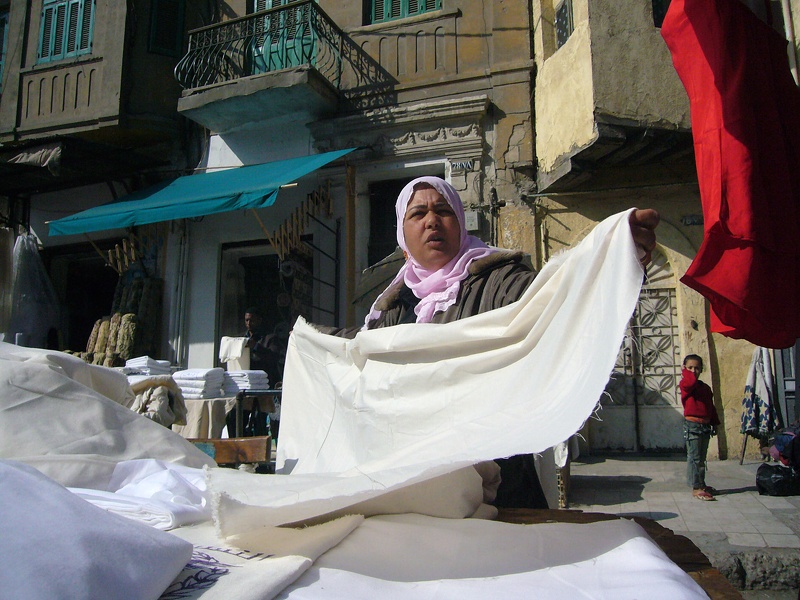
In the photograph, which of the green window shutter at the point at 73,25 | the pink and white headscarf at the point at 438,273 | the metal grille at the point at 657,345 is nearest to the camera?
the pink and white headscarf at the point at 438,273

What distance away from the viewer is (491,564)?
1084 millimetres

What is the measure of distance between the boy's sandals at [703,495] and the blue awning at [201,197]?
17.4 feet

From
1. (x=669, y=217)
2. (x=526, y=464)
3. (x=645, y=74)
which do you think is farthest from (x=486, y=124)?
(x=526, y=464)

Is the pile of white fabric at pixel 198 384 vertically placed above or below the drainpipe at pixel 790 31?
below

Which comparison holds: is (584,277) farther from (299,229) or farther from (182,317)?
(182,317)

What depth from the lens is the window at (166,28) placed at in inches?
368

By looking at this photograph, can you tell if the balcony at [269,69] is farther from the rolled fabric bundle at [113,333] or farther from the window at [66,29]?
the rolled fabric bundle at [113,333]

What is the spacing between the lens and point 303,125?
28.1 feet

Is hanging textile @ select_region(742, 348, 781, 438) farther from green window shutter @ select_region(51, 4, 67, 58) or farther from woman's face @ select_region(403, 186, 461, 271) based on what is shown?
green window shutter @ select_region(51, 4, 67, 58)

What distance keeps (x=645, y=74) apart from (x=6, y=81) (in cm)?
1014

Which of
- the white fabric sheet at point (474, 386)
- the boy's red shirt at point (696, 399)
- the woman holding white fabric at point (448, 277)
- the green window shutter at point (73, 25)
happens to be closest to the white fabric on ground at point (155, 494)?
the white fabric sheet at point (474, 386)

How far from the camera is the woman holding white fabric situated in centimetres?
176

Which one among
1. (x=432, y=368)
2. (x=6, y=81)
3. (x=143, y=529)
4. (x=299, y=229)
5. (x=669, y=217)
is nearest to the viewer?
(x=143, y=529)

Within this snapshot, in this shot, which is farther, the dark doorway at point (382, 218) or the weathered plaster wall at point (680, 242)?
the dark doorway at point (382, 218)
